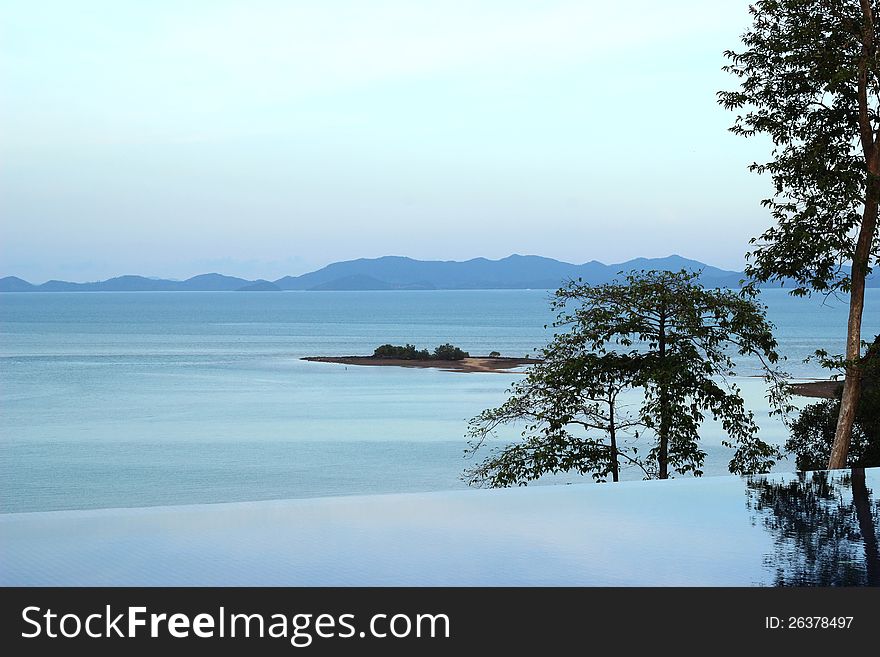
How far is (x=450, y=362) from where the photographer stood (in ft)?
145

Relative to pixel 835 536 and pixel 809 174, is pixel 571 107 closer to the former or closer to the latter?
pixel 809 174

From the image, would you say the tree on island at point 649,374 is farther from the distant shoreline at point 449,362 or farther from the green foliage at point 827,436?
the distant shoreline at point 449,362

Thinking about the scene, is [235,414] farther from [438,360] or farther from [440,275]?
[440,275]

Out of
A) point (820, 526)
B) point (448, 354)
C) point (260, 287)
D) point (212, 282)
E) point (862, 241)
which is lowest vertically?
point (448, 354)

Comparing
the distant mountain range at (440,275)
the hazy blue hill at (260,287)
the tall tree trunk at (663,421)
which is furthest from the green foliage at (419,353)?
the hazy blue hill at (260,287)

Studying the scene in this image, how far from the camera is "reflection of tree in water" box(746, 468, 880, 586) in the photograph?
2.09 meters

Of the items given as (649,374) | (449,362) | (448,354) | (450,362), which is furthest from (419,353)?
(649,374)

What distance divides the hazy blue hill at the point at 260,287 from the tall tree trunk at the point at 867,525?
182 meters

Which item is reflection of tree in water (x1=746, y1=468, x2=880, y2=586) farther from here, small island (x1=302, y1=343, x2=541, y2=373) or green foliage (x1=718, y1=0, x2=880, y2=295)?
small island (x1=302, y1=343, x2=541, y2=373)

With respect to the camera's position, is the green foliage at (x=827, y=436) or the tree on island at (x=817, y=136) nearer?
the tree on island at (x=817, y=136)

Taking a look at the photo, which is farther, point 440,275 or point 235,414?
point 440,275

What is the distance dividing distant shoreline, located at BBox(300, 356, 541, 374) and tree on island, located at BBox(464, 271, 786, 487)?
101 ft

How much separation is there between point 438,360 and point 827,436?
114 ft

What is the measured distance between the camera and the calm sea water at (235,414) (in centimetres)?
1923
